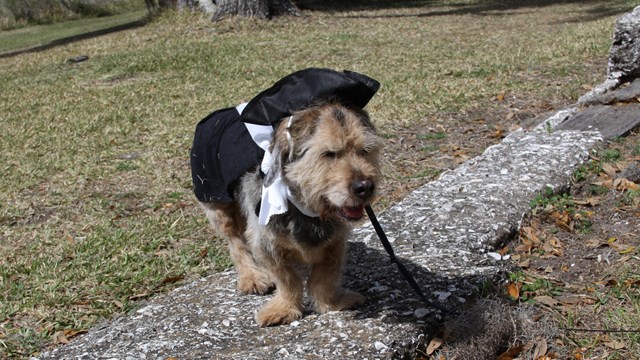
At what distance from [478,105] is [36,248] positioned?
5.03m

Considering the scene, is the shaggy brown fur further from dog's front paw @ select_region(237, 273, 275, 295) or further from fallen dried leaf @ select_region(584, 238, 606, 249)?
fallen dried leaf @ select_region(584, 238, 606, 249)

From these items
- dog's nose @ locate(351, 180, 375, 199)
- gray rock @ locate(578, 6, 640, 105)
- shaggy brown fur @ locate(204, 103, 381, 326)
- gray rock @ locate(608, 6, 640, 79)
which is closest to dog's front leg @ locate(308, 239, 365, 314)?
shaggy brown fur @ locate(204, 103, 381, 326)

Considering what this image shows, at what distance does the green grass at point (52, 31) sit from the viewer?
18750 mm

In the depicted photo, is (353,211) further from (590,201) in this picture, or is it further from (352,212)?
(590,201)

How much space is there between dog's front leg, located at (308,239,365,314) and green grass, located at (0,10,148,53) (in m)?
15.5

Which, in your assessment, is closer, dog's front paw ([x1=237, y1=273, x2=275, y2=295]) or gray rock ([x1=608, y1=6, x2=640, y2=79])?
dog's front paw ([x1=237, y1=273, x2=275, y2=295])

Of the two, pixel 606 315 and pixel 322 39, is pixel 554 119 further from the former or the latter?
pixel 322 39

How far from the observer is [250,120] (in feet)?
11.1

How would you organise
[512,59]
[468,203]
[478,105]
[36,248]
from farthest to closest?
[512,59]
[478,105]
[36,248]
[468,203]

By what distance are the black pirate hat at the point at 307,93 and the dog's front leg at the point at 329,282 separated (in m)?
0.75

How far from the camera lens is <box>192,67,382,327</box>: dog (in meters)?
3.18

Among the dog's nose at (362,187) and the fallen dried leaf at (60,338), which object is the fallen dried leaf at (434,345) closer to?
the dog's nose at (362,187)

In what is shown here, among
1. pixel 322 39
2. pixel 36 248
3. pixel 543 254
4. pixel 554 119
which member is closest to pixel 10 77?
pixel 322 39

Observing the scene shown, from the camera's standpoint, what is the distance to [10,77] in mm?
12320
